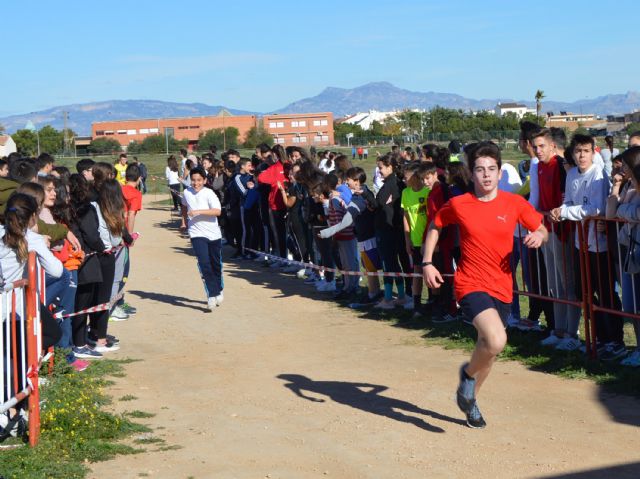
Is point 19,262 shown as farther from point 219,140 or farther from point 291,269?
point 219,140

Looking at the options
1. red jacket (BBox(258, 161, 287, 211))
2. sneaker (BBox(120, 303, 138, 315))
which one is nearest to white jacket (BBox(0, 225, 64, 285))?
sneaker (BBox(120, 303, 138, 315))

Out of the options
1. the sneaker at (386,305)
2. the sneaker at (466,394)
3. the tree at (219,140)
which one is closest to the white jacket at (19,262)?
the sneaker at (466,394)

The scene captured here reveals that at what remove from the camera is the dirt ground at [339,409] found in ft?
22.5

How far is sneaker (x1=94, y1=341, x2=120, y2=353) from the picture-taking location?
11.6 m

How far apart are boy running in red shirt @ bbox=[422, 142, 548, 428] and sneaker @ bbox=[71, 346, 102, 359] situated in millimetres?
5071

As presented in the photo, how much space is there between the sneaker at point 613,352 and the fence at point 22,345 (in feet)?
17.4

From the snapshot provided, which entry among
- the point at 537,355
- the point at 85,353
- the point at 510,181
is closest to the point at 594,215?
the point at 537,355

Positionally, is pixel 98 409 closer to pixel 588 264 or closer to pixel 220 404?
pixel 220 404

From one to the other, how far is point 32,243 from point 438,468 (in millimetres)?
4073

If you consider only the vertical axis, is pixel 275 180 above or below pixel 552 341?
above

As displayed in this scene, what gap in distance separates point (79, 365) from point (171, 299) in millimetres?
5336

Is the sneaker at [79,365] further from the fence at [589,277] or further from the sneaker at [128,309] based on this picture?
the fence at [589,277]

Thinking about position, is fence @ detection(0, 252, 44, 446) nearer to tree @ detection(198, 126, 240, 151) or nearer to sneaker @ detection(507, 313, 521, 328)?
sneaker @ detection(507, 313, 521, 328)

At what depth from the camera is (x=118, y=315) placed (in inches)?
547
